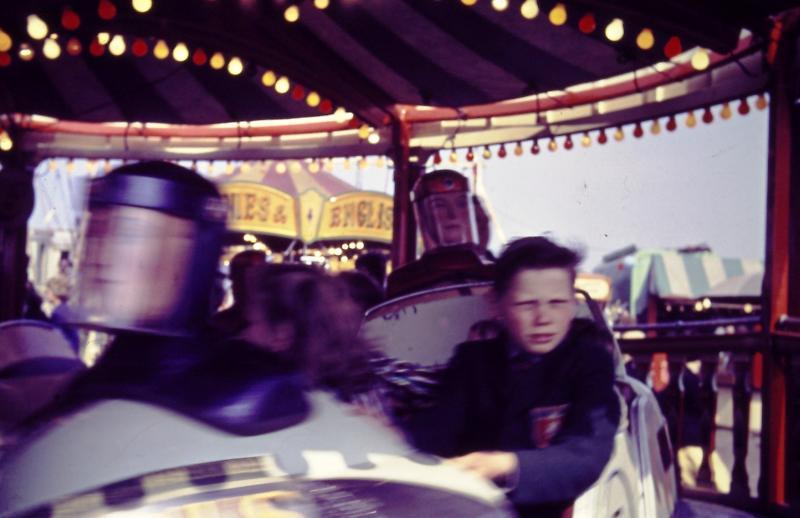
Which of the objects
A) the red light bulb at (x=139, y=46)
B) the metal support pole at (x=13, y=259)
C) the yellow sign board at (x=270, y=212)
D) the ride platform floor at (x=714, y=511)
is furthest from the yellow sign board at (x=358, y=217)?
the ride platform floor at (x=714, y=511)

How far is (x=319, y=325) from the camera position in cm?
130

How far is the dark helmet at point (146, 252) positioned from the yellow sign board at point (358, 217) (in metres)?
3.47

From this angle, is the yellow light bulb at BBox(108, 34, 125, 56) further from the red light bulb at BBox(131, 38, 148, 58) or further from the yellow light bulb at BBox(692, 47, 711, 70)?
the yellow light bulb at BBox(692, 47, 711, 70)

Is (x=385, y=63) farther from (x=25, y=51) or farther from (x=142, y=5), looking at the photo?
(x=25, y=51)

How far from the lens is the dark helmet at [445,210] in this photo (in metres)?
3.85

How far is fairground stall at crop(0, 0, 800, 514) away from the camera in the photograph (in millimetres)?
3537

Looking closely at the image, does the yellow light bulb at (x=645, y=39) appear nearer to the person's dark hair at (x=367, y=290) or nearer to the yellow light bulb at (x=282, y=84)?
the person's dark hair at (x=367, y=290)

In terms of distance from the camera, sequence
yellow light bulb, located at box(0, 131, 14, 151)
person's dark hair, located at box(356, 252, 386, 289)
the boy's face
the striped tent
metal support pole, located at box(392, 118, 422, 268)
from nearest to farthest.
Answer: the boy's face, person's dark hair, located at box(356, 252, 386, 289), yellow light bulb, located at box(0, 131, 14, 151), metal support pole, located at box(392, 118, 422, 268), the striped tent

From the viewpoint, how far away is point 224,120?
5.27 m

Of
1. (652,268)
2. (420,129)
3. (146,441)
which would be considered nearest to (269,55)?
(420,129)

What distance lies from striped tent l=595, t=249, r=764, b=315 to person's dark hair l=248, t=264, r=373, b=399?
12.4 metres

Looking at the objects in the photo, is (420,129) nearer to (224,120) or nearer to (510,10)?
(224,120)

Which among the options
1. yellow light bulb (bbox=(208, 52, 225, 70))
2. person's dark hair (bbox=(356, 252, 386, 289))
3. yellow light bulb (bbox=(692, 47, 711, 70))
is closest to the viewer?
yellow light bulb (bbox=(692, 47, 711, 70))

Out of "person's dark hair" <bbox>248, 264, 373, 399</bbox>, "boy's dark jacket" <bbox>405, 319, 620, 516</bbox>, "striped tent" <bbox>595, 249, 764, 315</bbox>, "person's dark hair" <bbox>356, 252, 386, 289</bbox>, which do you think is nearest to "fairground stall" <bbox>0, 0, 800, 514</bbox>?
"person's dark hair" <bbox>356, 252, 386, 289</bbox>
